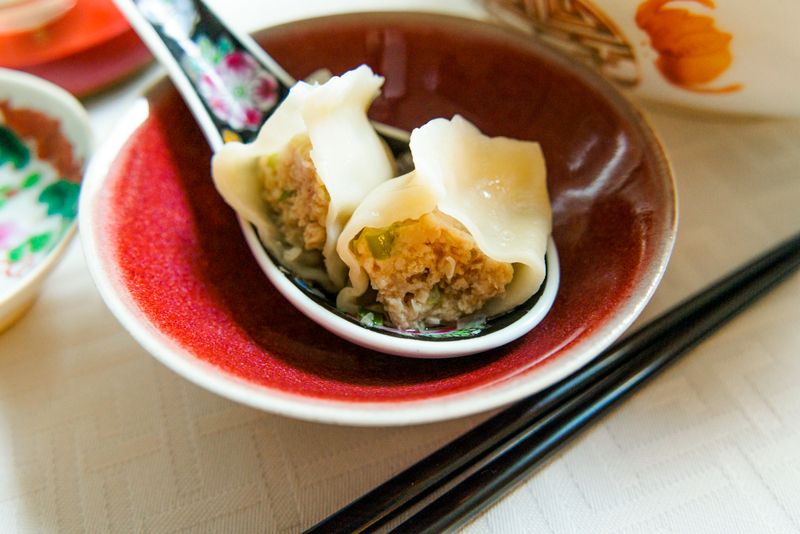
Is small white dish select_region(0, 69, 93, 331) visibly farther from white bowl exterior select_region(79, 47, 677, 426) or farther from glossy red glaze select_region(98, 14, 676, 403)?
white bowl exterior select_region(79, 47, 677, 426)

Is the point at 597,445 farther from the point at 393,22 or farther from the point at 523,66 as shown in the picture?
the point at 393,22

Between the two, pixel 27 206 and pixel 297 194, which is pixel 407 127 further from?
pixel 27 206

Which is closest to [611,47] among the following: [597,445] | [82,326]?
[597,445]

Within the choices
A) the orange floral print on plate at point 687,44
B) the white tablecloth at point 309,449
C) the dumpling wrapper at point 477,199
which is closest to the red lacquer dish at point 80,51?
the white tablecloth at point 309,449

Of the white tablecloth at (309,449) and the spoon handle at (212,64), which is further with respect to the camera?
the spoon handle at (212,64)

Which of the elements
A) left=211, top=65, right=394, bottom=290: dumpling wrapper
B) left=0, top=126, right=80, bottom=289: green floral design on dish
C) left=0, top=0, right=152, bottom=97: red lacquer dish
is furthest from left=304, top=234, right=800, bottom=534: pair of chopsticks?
left=0, top=0, right=152, bottom=97: red lacquer dish

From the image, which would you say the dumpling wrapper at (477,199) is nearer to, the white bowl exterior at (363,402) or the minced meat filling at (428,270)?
the minced meat filling at (428,270)

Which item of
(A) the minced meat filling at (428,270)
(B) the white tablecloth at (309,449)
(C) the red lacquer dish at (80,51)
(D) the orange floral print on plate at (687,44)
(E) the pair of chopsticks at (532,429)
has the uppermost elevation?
(D) the orange floral print on plate at (687,44)
